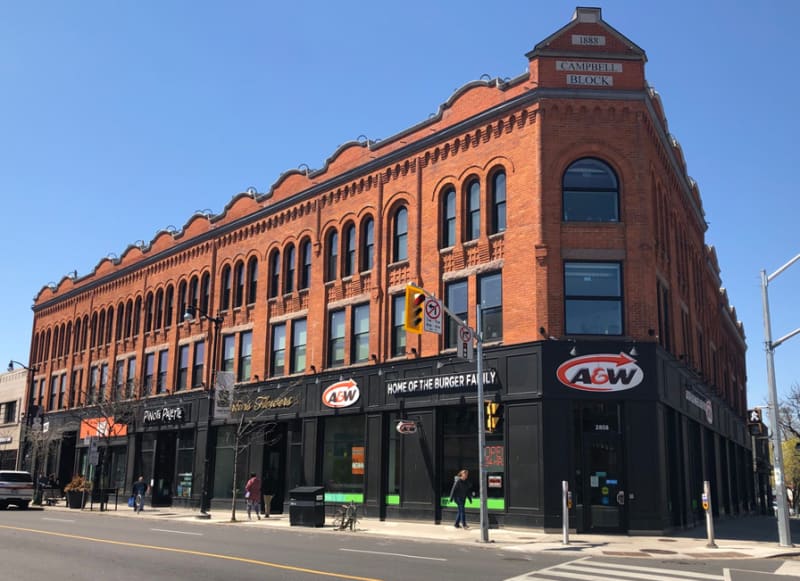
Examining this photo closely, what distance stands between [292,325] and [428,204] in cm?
951

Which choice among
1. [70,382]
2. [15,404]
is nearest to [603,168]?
[70,382]

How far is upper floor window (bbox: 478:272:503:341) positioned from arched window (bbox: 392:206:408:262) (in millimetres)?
4504

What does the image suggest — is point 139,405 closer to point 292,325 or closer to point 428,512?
point 292,325

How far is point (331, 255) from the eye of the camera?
112ft

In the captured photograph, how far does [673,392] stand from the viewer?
2656 cm

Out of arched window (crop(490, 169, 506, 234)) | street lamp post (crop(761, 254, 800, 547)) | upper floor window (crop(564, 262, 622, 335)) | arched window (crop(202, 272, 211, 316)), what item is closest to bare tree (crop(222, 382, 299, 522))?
arched window (crop(202, 272, 211, 316))

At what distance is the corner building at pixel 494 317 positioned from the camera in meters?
24.1

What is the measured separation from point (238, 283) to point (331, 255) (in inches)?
295

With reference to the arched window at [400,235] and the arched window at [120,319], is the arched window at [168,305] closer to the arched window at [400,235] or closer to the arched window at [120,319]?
the arched window at [120,319]

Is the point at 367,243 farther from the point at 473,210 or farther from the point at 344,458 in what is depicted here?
the point at 344,458

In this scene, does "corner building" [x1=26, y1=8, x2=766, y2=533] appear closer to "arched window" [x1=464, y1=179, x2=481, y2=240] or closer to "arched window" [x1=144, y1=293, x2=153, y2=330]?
"arched window" [x1=464, y1=179, x2=481, y2=240]

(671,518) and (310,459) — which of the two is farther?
(310,459)

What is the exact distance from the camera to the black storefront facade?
23641 millimetres

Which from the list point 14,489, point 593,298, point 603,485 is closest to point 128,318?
point 14,489
